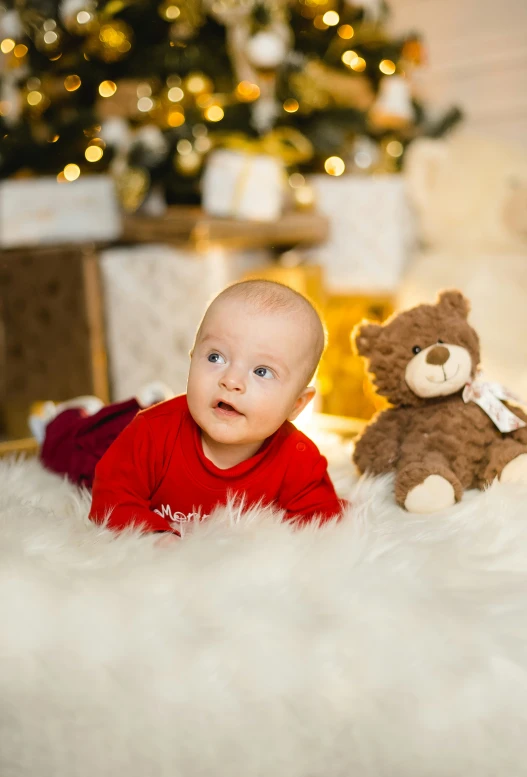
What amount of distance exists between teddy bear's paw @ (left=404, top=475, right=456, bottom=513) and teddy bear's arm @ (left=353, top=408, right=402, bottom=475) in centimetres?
10

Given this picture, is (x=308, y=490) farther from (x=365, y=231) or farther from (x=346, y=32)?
(x=346, y=32)

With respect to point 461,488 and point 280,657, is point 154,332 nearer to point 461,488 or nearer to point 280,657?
point 461,488

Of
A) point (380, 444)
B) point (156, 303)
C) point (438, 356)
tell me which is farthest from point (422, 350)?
point (156, 303)

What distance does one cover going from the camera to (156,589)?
67cm

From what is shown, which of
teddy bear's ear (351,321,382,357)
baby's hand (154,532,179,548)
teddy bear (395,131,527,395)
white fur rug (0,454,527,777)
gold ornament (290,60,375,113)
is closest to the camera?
white fur rug (0,454,527,777)

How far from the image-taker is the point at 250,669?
61cm

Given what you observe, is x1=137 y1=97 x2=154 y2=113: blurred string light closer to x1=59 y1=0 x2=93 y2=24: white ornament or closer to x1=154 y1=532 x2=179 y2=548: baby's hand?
x1=59 y1=0 x2=93 y2=24: white ornament

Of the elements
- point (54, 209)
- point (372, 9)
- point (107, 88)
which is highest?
point (372, 9)

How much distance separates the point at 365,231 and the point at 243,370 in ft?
5.33

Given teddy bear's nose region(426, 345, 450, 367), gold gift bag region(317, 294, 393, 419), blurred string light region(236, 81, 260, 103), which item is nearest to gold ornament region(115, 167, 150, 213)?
blurred string light region(236, 81, 260, 103)

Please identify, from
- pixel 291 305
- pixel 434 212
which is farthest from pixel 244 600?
pixel 434 212

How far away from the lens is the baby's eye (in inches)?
32.3

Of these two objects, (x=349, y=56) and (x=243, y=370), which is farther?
(x=349, y=56)

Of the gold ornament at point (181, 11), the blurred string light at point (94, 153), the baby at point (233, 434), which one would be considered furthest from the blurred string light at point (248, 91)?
the baby at point (233, 434)
